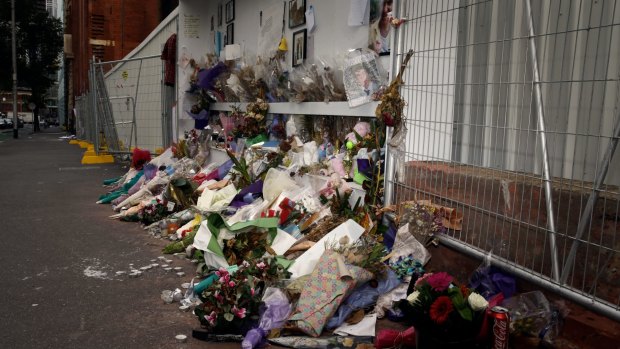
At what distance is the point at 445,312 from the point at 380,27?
9.45 feet

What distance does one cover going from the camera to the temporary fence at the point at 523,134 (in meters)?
2.62

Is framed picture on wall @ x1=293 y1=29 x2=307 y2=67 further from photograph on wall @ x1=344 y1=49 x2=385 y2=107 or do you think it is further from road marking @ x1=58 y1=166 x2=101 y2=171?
road marking @ x1=58 y1=166 x2=101 y2=171

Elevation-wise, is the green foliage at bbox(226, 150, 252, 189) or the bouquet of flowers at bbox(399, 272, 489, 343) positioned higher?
the green foliage at bbox(226, 150, 252, 189)

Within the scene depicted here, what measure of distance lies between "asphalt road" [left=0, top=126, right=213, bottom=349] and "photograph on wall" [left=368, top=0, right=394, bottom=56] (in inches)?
100

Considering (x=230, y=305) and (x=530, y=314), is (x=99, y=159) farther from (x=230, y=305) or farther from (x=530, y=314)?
(x=530, y=314)

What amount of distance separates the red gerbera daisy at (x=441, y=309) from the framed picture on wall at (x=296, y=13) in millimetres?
4478

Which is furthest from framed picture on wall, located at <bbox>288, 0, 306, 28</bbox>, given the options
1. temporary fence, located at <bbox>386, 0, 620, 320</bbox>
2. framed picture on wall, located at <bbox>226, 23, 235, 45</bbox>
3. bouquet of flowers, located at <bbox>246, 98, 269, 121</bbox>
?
temporary fence, located at <bbox>386, 0, 620, 320</bbox>

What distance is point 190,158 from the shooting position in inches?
335

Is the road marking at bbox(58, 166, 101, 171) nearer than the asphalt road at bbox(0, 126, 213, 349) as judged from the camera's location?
No

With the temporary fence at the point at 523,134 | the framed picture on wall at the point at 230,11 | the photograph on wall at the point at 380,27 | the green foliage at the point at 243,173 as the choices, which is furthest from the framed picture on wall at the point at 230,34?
the temporary fence at the point at 523,134

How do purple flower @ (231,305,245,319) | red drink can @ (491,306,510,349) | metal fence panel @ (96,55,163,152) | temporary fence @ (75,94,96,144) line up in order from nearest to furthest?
1. red drink can @ (491,306,510,349)
2. purple flower @ (231,305,245,319)
3. metal fence panel @ (96,55,163,152)
4. temporary fence @ (75,94,96,144)

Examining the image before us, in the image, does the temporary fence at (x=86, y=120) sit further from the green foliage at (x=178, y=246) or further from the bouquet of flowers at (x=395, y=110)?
the bouquet of flowers at (x=395, y=110)

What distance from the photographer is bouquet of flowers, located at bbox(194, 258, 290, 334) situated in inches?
123

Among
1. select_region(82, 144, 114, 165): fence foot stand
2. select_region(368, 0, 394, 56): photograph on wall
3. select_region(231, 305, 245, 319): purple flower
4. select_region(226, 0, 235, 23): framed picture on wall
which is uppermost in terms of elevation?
select_region(226, 0, 235, 23): framed picture on wall
